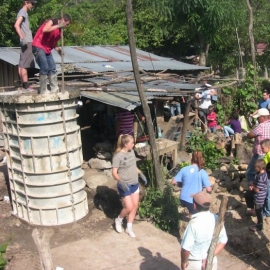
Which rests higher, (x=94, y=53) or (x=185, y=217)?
(x=94, y=53)

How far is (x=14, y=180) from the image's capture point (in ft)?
24.0

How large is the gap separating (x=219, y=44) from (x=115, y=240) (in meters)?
19.3

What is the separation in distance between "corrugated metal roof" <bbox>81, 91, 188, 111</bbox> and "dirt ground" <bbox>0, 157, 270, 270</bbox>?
5.39 ft

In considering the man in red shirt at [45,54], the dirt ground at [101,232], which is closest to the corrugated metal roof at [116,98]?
the dirt ground at [101,232]

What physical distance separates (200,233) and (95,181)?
15.0 ft

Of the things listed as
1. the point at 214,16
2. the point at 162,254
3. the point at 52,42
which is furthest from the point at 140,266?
the point at 214,16

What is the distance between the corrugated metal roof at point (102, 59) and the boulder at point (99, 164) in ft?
9.28

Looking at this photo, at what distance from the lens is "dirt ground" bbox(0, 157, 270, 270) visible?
631 cm

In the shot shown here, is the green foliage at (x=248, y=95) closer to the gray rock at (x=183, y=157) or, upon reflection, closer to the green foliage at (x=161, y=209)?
the gray rock at (x=183, y=157)

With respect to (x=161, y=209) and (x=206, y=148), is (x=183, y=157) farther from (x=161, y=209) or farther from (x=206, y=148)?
(x=161, y=209)

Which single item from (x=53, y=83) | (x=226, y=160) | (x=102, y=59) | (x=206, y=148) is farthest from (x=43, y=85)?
(x=102, y=59)

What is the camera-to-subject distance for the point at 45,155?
6824mm

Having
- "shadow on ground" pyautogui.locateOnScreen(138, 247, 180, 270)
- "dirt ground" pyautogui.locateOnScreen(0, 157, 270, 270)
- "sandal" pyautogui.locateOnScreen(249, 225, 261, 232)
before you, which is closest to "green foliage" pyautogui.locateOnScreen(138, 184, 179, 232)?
"dirt ground" pyautogui.locateOnScreen(0, 157, 270, 270)

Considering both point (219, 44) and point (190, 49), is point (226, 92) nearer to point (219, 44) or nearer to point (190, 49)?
point (219, 44)
